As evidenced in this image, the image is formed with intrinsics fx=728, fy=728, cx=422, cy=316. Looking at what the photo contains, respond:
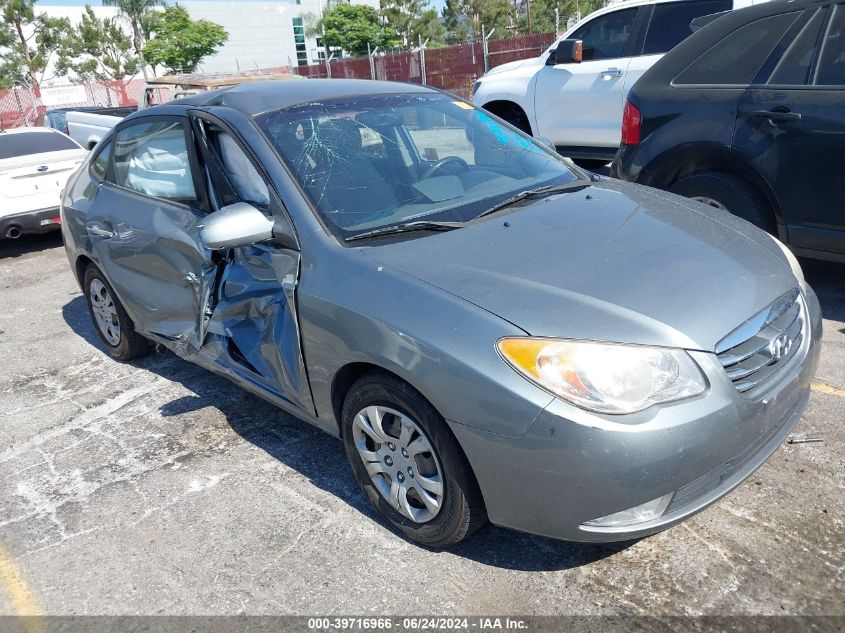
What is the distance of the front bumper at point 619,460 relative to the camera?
7.27 feet

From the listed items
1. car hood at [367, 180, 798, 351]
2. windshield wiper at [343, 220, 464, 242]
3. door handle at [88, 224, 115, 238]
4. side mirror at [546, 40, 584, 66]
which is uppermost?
side mirror at [546, 40, 584, 66]

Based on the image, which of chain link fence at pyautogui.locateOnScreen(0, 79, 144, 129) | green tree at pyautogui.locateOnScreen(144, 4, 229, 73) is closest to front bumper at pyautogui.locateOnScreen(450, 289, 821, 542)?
chain link fence at pyautogui.locateOnScreen(0, 79, 144, 129)

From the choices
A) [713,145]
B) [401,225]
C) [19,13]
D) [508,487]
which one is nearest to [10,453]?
[401,225]

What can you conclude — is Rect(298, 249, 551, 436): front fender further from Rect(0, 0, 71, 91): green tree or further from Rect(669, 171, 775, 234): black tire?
Rect(0, 0, 71, 91): green tree

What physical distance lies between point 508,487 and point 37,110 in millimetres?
33226

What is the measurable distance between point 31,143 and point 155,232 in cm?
641

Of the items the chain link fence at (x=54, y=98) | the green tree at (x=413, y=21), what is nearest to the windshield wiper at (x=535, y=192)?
the chain link fence at (x=54, y=98)

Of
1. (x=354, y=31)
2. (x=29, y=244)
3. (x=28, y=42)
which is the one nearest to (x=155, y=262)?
(x=29, y=244)

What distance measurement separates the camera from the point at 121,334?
4.79 metres

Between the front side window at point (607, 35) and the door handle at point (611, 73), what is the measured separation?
22 cm

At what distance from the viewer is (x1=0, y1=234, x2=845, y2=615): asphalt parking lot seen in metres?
2.55

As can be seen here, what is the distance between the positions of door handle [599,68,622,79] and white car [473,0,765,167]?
1 centimetres

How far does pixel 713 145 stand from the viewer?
4.78 m

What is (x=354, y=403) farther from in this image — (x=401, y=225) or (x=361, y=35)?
(x=361, y=35)
